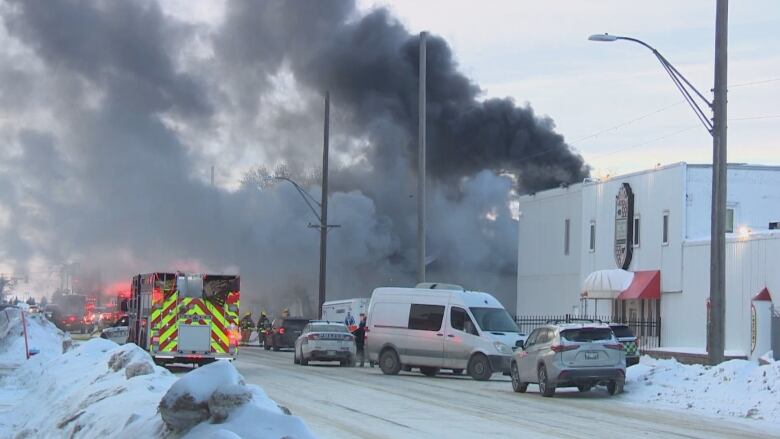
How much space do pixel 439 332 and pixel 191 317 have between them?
6330 mm

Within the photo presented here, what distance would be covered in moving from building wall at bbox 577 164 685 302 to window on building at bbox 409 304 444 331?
16.1 m

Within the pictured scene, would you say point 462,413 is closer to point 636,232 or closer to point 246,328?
point 636,232

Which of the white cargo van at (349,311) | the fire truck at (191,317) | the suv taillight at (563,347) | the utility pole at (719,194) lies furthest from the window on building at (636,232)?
the utility pole at (719,194)

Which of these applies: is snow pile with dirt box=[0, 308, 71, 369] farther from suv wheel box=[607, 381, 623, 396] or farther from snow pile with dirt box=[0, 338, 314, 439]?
suv wheel box=[607, 381, 623, 396]

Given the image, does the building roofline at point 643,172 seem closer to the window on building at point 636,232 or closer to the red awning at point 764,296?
the window on building at point 636,232

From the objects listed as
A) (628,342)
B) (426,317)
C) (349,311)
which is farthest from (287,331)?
(628,342)

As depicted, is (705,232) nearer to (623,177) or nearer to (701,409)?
(623,177)

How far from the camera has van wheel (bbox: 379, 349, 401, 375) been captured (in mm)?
29125

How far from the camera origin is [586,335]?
22.5m

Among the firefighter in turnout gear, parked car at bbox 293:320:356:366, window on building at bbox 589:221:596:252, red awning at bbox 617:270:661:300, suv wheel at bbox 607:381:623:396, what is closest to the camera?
suv wheel at bbox 607:381:623:396

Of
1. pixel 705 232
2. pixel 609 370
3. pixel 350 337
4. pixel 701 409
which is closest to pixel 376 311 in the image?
pixel 350 337

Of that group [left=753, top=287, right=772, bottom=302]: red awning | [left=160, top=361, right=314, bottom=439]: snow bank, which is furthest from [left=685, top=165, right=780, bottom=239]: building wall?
[left=160, top=361, right=314, bottom=439]: snow bank

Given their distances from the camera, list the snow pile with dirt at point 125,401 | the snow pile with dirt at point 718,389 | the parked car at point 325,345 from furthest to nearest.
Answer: the parked car at point 325,345, the snow pile with dirt at point 718,389, the snow pile with dirt at point 125,401

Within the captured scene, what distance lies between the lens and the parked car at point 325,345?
32.7 metres
